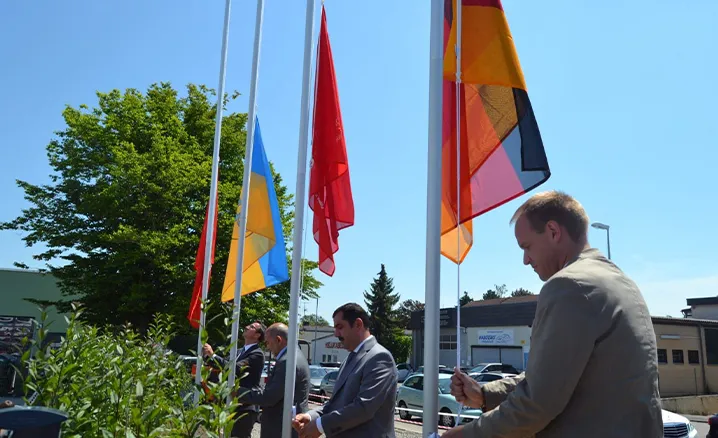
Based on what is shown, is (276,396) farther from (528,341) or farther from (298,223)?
(528,341)

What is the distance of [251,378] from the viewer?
22.8ft

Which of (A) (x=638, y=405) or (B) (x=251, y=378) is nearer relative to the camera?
(A) (x=638, y=405)

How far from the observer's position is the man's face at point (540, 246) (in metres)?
2.49

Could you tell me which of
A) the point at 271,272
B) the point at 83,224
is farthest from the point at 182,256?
the point at 271,272

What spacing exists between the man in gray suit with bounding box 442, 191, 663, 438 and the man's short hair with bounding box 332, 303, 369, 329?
257cm

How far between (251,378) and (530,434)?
528cm

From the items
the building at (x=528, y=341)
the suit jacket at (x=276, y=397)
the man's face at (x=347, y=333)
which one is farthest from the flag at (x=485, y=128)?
the building at (x=528, y=341)

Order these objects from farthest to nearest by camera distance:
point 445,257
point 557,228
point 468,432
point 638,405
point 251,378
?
point 251,378
point 445,257
point 557,228
point 468,432
point 638,405

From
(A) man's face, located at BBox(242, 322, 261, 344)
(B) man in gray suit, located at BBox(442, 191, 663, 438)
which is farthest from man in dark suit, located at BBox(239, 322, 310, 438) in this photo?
(B) man in gray suit, located at BBox(442, 191, 663, 438)

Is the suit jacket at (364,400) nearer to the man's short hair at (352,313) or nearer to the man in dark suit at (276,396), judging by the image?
the man's short hair at (352,313)

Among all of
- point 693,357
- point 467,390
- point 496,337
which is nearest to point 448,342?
point 496,337

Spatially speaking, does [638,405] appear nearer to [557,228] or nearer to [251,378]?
[557,228]

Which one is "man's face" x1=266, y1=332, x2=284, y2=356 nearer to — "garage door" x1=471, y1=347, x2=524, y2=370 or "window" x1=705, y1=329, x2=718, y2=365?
"garage door" x1=471, y1=347, x2=524, y2=370

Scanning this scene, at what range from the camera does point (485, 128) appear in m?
3.94
